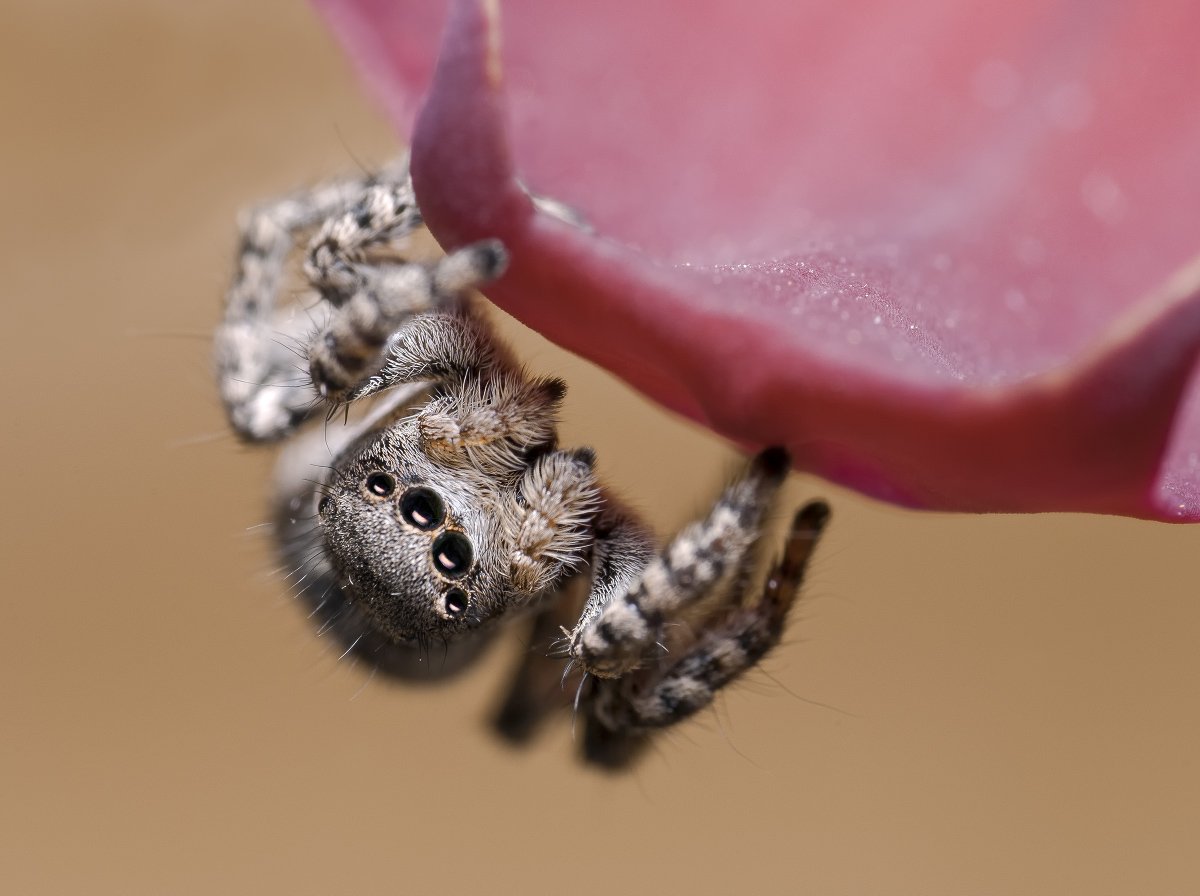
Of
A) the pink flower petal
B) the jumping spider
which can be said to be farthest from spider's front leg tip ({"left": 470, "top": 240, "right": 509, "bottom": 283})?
the jumping spider

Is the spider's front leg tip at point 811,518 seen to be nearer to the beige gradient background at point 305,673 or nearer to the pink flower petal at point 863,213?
the pink flower petal at point 863,213

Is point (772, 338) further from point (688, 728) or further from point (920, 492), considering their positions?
point (688, 728)

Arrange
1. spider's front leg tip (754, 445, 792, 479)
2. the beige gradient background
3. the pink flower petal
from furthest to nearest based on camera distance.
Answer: the beige gradient background → spider's front leg tip (754, 445, 792, 479) → the pink flower petal

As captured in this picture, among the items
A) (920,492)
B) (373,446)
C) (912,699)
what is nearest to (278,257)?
(373,446)

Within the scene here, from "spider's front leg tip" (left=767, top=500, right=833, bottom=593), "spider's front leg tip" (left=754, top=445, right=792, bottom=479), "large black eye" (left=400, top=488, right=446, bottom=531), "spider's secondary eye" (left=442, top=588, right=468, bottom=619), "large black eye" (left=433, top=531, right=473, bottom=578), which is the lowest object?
"spider's secondary eye" (left=442, top=588, right=468, bottom=619)

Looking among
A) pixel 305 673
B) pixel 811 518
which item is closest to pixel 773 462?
pixel 811 518

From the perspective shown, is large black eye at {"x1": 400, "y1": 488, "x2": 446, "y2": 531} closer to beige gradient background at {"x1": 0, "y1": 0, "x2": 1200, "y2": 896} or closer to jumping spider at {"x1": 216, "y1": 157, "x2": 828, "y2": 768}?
jumping spider at {"x1": 216, "y1": 157, "x2": 828, "y2": 768}
